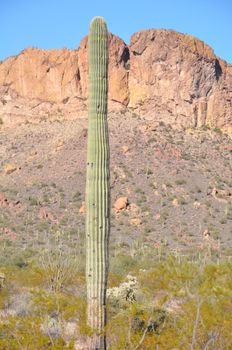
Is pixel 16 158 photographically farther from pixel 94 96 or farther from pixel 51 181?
pixel 94 96

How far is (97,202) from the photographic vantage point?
9.38m

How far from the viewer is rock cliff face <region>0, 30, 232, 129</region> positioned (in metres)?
48.9

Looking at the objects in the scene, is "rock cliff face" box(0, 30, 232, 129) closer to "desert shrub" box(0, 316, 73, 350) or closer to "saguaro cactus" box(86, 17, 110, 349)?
"saguaro cactus" box(86, 17, 110, 349)

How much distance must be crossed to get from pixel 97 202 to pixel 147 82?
40799mm

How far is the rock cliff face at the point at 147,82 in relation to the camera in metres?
48.9

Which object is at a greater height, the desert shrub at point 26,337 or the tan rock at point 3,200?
the desert shrub at point 26,337

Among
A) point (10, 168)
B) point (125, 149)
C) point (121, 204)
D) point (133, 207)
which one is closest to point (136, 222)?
point (133, 207)

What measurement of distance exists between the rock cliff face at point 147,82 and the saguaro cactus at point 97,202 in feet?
127

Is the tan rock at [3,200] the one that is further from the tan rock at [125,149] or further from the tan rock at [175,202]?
the tan rock at [175,202]

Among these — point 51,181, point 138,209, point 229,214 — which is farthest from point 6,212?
point 229,214

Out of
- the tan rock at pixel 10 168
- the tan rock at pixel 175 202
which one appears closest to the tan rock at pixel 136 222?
the tan rock at pixel 175 202

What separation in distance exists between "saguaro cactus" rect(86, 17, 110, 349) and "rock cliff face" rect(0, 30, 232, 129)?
38609mm

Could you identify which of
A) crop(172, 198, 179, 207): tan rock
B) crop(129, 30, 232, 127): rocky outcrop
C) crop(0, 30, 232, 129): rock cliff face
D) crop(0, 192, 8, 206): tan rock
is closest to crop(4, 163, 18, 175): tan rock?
crop(0, 192, 8, 206): tan rock

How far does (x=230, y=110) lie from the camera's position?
5166 cm
